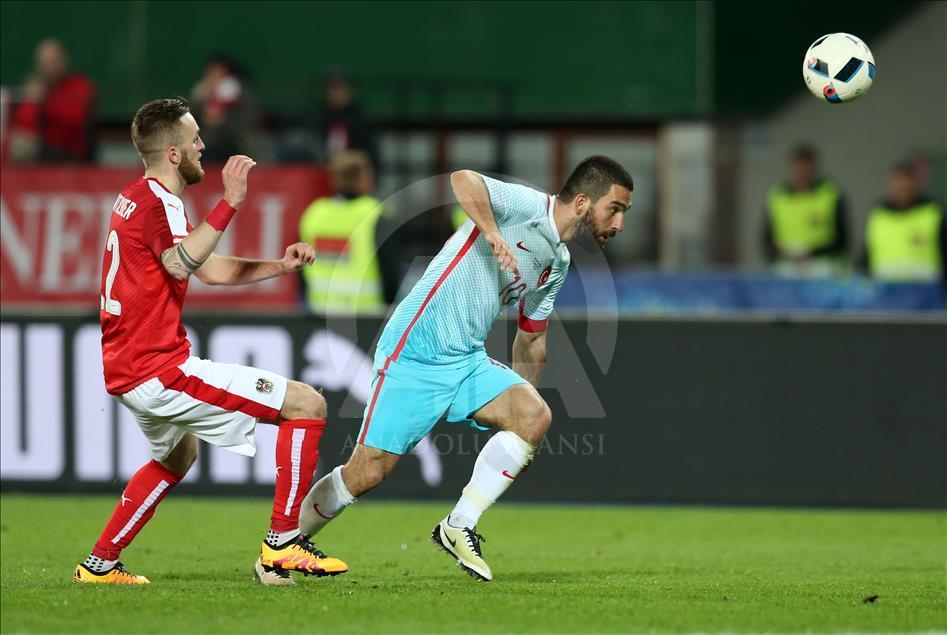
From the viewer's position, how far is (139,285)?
6648 mm

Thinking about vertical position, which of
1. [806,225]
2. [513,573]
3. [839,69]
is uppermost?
[839,69]

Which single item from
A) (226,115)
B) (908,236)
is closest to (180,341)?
(226,115)

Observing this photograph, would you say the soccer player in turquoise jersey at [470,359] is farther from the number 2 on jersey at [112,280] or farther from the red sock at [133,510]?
the number 2 on jersey at [112,280]

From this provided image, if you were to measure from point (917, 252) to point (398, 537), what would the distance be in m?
7.47

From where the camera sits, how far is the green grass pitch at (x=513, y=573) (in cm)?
596

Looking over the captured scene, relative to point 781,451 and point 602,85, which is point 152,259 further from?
point 602,85

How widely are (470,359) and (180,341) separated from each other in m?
1.47

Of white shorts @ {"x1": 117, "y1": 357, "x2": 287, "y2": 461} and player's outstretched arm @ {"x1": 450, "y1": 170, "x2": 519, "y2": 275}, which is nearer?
white shorts @ {"x1": 117, "y1": 357, "x2": 287, "y2": 461}

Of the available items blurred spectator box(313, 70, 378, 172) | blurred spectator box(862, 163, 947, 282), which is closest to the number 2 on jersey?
blurred spectator box(313, 70, 378, 172)

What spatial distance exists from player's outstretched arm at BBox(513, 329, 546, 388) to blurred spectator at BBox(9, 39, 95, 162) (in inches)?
339

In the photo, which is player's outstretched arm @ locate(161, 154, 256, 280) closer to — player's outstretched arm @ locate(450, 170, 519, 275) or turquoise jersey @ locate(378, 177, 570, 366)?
player's outstretched arm @ locate(450, 170, 519, 275)

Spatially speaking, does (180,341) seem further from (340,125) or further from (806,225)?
(806,225)

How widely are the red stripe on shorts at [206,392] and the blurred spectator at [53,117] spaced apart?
29.0 ft

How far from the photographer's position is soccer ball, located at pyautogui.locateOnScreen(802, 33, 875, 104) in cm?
833
